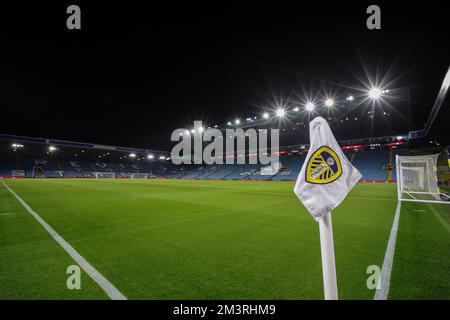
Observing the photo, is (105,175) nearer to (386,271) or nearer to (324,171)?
(386,271)

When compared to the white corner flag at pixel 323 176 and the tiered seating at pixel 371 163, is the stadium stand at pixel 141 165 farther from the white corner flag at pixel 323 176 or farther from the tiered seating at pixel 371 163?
the white corner flag at pixel 323 176

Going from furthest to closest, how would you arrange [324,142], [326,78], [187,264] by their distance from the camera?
[326,78] < [187,264] < [324,142]

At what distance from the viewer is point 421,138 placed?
29766 mm

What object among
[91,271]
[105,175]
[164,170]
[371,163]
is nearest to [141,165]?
[164,170]

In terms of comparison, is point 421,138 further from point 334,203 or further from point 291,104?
point 334,203

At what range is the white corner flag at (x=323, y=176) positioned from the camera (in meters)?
1.49

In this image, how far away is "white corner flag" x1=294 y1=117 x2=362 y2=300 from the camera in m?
1.49

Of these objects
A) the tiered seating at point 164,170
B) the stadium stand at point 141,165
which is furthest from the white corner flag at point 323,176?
the tiered seating at point 164,170

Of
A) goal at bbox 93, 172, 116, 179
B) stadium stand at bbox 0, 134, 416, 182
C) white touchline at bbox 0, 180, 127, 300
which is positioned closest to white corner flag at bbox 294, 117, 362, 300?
white touchline at bbox 0, 180, 127, 300

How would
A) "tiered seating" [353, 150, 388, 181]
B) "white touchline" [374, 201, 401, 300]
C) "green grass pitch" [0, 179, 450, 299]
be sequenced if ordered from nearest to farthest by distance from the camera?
"white touchline" [374, 201, 401, 300], "green grass pitch" [0, 179, 450, 299], "tiered seating" [353, 150, 388, 181]

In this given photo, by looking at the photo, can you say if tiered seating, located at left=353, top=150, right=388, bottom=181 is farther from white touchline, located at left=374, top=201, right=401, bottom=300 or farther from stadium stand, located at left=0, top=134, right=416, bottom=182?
white touchline, located at left=374, top=201, right=401, bottom=300

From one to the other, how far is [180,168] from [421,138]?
59673 millimetres

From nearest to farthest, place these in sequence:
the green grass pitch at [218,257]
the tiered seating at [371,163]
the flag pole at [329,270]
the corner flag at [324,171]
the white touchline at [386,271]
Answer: the flag pole at [329,270], the corner flag at [324,171], the white touchline at [386,271], the green grass pitch at [218,257], the tiered seating at [371,163]
